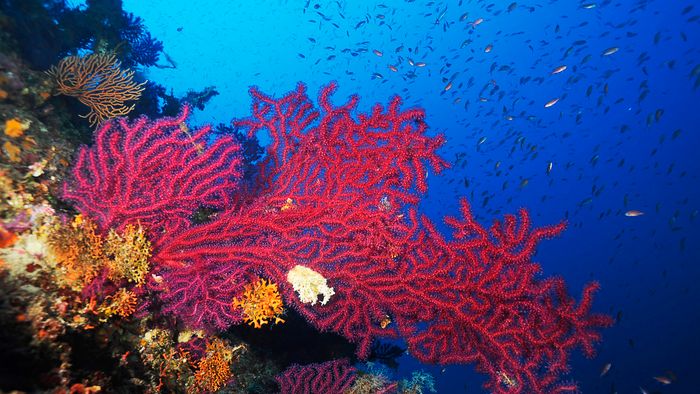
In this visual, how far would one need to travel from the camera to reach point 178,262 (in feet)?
13.9

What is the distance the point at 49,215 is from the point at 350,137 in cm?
340

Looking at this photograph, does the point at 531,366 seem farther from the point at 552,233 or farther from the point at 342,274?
the point at 342,274

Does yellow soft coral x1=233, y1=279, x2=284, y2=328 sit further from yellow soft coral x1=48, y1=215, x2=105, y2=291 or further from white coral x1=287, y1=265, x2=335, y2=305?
yellow soft coral x1=48, y1=215, x2=105, y2=291

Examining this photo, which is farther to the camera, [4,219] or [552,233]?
[552,233]

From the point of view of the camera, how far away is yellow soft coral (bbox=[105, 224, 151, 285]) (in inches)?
144

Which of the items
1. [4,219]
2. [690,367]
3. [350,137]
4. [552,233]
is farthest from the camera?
[690,367]

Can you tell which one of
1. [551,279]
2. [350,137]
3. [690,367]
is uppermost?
[350,137]

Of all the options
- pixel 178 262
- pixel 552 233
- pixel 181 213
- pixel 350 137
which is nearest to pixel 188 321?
pixel 178 262

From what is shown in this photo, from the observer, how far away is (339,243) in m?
4.79

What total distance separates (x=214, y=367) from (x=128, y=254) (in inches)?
73.6

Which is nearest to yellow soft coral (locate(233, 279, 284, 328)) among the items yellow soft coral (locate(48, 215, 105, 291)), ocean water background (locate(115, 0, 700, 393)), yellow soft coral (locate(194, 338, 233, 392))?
yellow soft coral (locate(194, 338, 233, 392))

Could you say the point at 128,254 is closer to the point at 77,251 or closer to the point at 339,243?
the point at 77,251

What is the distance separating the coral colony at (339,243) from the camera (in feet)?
13.3

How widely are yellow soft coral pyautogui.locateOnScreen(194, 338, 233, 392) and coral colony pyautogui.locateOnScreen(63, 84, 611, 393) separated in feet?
1.09
